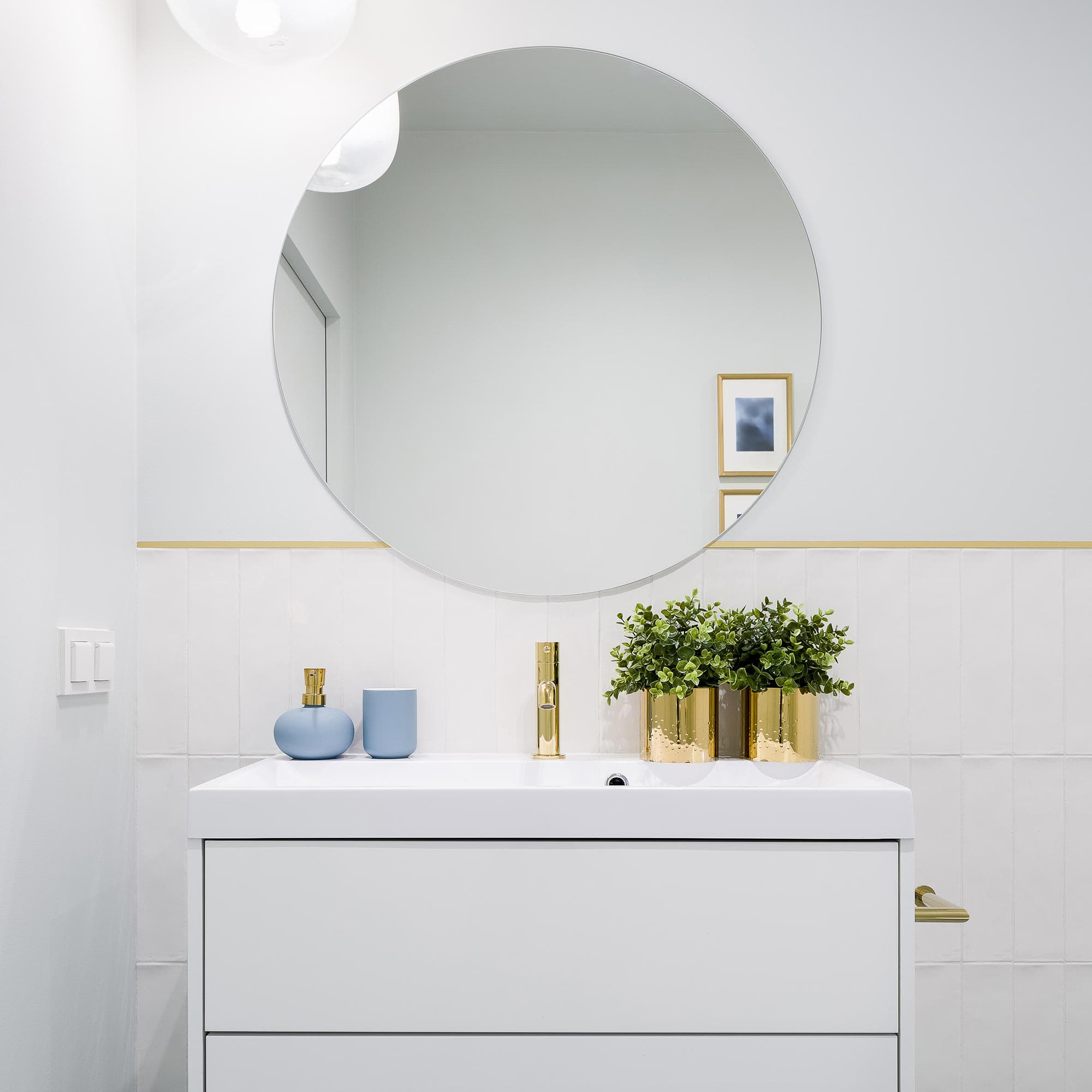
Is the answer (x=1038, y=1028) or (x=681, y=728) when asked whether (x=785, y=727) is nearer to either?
(x=681, y=728)

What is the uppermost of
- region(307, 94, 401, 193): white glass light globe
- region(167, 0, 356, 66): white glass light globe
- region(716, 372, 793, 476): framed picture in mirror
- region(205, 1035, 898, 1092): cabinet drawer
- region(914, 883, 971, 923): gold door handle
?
region(167, 0, 356, 66): white glass light globe

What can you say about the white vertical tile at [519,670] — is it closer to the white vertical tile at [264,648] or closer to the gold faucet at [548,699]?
the gold faucet at [548,699]

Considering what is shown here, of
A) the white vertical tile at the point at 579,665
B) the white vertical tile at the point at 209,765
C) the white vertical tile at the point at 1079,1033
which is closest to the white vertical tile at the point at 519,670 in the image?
the white vertical tile at the point at 579,665

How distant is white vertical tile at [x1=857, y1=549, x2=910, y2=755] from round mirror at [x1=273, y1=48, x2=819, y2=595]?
0.24 m

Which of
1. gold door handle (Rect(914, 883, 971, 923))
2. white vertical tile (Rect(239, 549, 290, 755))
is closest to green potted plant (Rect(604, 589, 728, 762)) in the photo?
gold door handle (Rect(914, 883, 971, 923))

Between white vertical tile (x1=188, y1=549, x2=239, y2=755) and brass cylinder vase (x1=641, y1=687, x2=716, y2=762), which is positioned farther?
white vertical tile (x1=188, y1=549, x2=239, y2=755)

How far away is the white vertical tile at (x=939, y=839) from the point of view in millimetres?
1585

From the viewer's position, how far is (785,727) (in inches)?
56.1

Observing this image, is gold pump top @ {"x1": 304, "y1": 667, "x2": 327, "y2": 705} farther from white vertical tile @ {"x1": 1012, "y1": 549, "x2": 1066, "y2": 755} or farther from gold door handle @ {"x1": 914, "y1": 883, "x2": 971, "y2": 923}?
white vertical tile @ {"x1": 1012, "y1": 549, "x2": 1066, "y2": 755}

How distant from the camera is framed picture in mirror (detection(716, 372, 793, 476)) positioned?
1.61 m

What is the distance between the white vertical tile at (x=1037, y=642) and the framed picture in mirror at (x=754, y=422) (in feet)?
1.40

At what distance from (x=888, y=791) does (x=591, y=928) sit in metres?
0.39

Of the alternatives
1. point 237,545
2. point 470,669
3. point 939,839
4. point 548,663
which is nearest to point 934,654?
point 939,839

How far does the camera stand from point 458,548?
5.23ft
